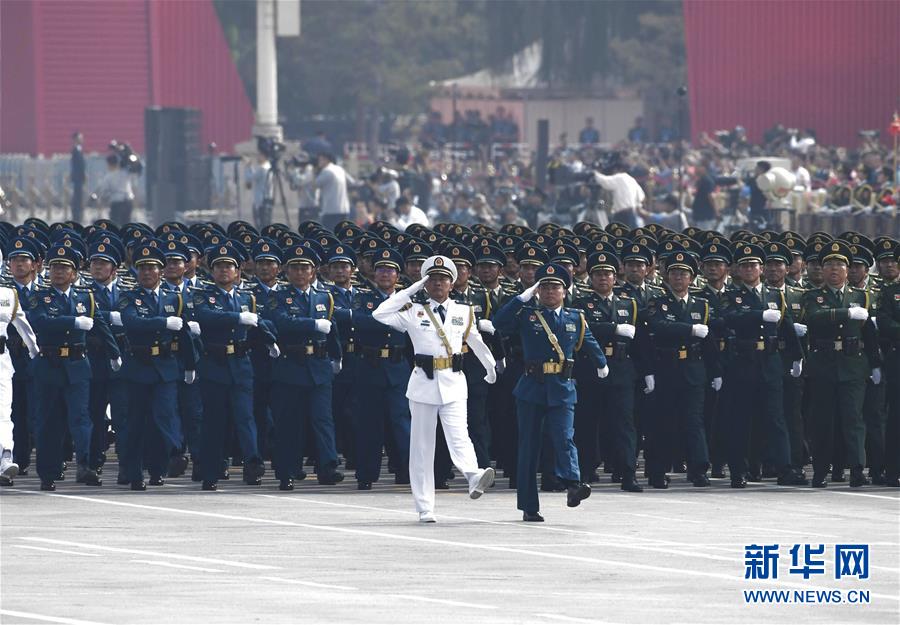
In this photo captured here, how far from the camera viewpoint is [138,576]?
13.4 meters

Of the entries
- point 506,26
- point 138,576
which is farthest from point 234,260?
point 506,26

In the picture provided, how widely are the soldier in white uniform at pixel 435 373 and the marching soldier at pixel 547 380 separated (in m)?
0.29

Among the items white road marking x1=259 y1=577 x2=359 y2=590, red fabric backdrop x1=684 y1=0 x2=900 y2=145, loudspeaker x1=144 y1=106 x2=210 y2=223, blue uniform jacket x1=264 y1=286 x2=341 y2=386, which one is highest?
red fabric backdrop x1=684 y1=0 x2=900 y2=145

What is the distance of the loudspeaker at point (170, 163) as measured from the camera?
43.3 metres

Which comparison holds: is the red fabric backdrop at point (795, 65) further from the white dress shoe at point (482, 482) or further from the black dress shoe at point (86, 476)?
the white dress shoe at point (482, 482)

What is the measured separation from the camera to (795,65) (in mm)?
56062

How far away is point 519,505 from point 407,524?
2.54 feet

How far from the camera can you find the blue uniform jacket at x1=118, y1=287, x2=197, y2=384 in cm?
1720

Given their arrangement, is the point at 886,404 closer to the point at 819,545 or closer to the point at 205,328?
the point at 819,545

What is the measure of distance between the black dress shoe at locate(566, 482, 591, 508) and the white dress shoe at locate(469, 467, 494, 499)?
0.53m

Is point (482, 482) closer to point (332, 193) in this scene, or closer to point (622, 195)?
point (622, 195)

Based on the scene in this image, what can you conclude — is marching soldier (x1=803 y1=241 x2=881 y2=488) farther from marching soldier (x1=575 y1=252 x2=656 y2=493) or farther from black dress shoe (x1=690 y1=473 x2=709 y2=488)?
marching soldier (x1=575 y1=252 x2=656 y2=493)

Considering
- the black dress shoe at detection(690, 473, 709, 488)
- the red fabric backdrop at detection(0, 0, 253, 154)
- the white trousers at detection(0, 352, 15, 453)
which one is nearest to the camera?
the white trousers at detection(0, 352, 15, 453)

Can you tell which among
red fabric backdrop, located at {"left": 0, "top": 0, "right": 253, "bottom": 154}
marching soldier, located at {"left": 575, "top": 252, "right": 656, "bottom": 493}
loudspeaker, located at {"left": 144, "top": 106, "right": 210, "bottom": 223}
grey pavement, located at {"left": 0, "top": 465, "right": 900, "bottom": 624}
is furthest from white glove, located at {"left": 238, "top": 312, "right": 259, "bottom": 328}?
red fabric backdrop, located at {"left": 0, "top": 0, "right": 253, "bottom": 154}
